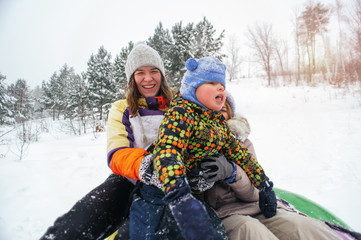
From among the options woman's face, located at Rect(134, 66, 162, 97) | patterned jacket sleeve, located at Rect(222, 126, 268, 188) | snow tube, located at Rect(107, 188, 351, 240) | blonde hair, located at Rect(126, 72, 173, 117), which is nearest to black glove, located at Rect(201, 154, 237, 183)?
patterned jacket sleeve, located at Rect(222, 126, 268, 188)

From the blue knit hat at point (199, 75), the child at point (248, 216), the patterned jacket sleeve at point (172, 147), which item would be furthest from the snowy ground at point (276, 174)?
the blue knit hat at point (199, 75)

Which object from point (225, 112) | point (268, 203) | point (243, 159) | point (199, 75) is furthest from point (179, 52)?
point (268, 203)

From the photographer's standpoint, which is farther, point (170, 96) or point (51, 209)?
point (51, 209)

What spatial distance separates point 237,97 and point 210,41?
19.0ft

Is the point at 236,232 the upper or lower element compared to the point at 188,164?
lower

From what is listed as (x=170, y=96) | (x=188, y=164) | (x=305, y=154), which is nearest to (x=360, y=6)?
(x=305, y=154)

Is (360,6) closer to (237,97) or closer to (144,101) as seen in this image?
(237,97)

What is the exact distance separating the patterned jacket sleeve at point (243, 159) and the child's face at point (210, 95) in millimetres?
415

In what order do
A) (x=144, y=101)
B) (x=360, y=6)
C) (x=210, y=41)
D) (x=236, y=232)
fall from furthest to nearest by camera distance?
(x=210, y=41)
(x=360, y=6)
(x=144, y=101)
(x=236, y=232)

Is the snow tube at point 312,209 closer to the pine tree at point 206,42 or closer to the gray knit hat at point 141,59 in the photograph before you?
the gray knit hat at point 141,59

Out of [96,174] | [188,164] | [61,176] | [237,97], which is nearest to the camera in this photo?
[188,164]

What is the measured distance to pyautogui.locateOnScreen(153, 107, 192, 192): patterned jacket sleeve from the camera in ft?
3.24

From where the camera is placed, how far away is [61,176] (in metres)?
3.79

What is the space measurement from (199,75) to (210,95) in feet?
0.68
